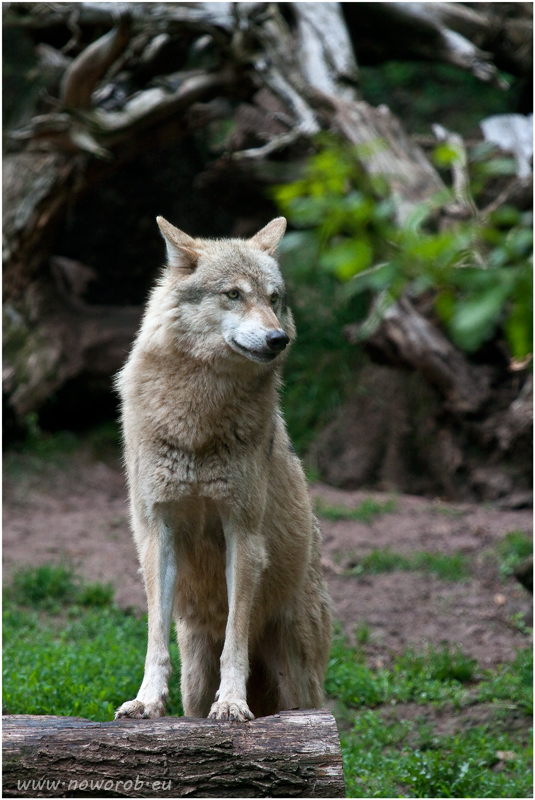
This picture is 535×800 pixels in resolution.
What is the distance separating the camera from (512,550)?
24.7 ft

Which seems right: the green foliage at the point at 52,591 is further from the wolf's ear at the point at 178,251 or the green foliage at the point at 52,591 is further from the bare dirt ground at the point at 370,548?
the wolf's ear at the point at 178,251

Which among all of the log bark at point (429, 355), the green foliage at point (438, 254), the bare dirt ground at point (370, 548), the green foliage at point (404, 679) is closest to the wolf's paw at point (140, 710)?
the green foliage at point (438, 254)

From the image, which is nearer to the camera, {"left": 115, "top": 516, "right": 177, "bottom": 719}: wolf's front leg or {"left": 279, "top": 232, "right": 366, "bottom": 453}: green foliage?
{"left": 115, "top": 516, "right": 177, "bottom": 719}: wolf's front leg

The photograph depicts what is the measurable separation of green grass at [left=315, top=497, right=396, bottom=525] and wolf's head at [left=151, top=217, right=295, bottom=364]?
15.2ft

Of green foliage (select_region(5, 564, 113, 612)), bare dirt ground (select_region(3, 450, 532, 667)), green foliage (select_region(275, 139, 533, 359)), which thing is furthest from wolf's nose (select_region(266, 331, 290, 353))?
green foliage (select_region(5, 564, 113, 612))

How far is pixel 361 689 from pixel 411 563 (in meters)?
2.22

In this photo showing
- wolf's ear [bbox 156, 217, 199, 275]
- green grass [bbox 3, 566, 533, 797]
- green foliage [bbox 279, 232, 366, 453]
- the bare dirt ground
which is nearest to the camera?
wolf's ear [bbox 156, 217, 199, 275]

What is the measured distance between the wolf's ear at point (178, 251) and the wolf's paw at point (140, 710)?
2.19m

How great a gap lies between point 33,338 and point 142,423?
5665mm

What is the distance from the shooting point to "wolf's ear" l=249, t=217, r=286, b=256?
166 inches

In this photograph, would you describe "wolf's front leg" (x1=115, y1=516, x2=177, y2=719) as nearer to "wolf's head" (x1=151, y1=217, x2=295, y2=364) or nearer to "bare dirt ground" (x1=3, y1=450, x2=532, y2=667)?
"wolf's head" (x1=151, y1=217, x2=295, y2=364)

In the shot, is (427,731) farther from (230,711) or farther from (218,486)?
(218,486)

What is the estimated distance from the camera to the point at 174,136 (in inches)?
377

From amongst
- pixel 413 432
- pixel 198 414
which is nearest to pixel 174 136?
pixel 413 432
